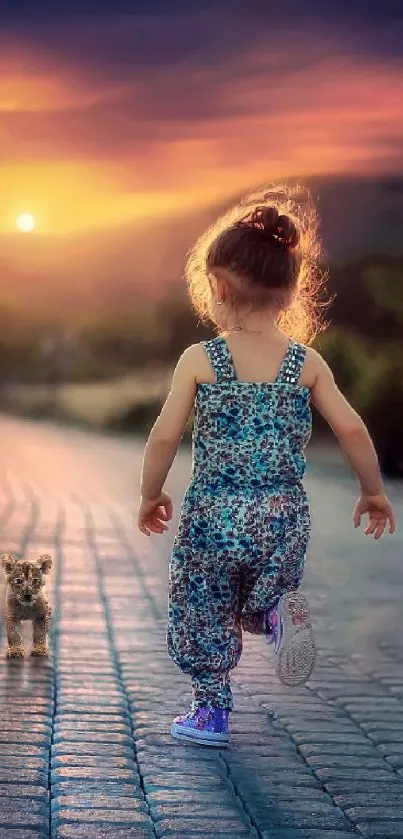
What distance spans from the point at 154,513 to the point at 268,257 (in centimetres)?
92

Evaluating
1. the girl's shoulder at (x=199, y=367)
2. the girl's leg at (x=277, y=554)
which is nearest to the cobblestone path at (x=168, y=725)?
the girl's leg at (x=277, y=554)

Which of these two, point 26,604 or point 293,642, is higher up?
point 293,642

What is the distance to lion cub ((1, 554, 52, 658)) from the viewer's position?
7102 mm

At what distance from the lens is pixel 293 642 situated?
17.3 ft

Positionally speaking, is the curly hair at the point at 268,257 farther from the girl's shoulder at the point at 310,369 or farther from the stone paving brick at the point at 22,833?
the stone paving brick at the point at 22,833

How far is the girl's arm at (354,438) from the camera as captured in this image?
18.4ft

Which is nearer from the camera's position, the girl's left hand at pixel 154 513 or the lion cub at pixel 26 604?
the girl's left hand at pixel 154 513

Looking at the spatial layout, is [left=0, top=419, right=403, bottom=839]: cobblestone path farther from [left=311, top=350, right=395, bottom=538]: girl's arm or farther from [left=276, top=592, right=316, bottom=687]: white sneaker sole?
[left=311, top=350, right=395, bottom=538]: girl's arm

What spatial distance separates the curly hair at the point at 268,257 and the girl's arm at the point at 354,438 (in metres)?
0.22

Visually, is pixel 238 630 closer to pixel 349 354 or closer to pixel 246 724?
pixel 246 724

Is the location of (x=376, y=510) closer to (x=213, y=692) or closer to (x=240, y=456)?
(x=240, y=456)

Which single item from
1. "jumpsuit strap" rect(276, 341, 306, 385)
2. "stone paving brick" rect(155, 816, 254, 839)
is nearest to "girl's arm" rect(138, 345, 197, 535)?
"jumpsuit strap" rect(276, 341, 306, 385)

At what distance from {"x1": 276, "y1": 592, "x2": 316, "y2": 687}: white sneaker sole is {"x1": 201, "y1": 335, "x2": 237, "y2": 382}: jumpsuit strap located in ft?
2.49

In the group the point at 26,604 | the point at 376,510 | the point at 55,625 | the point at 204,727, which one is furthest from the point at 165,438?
the point at 55,625
